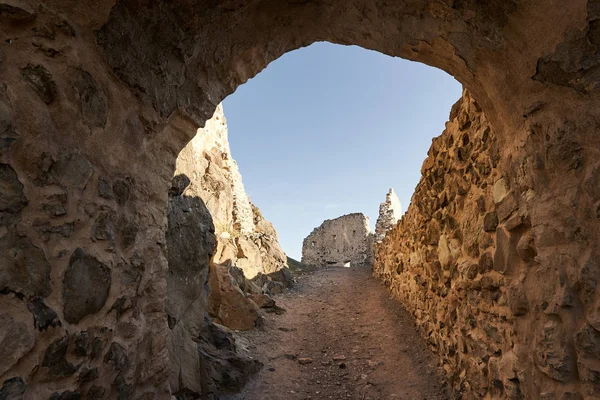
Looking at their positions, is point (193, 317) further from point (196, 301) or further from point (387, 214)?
point (387, 214)

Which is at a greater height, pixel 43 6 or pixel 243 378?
pixel 43 6

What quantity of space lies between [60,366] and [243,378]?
9.04 feet

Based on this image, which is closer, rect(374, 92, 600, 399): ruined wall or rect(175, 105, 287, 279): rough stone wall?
rect(374, 92, 600, 399): ruined wall

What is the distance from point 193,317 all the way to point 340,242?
17.7 m

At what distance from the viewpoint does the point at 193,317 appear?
3.64 metres

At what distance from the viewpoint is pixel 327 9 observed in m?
2.13

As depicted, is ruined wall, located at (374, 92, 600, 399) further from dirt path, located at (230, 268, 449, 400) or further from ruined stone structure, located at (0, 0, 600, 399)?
dirt path, located at (230, 268, 449, 400)

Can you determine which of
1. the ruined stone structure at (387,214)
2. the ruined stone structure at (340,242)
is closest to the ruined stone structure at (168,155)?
the ruined stone structure at (387,214)

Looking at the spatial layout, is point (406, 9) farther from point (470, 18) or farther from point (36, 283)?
point (36, 283)

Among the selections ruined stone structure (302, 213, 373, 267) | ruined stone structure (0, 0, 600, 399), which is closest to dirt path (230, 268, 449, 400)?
ruined stone structure (0, 0, 600, 399)

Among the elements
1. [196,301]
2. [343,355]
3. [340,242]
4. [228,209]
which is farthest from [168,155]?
[340,242]

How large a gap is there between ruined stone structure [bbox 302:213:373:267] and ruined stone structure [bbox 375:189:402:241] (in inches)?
84.5

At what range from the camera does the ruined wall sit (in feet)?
5.26

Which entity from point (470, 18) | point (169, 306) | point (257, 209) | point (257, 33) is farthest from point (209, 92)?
point (257, 209)
